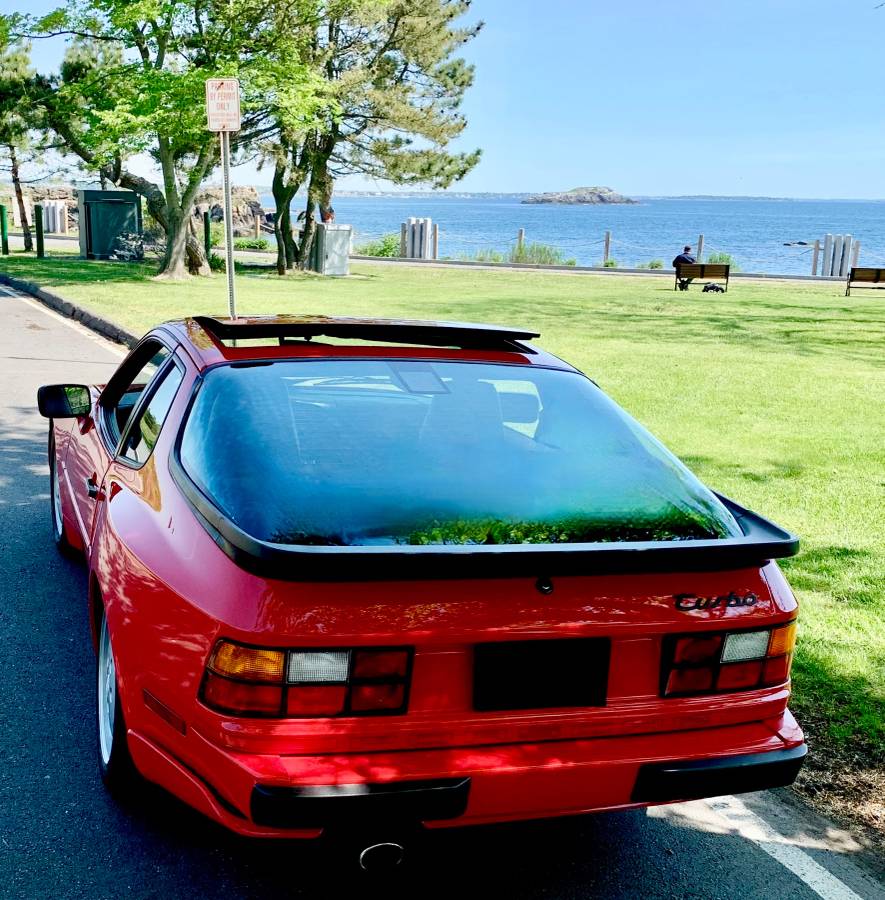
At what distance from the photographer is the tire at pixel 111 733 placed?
10.8 ft

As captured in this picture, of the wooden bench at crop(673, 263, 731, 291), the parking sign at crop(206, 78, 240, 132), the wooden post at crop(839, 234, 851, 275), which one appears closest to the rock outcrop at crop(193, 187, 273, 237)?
the wooden post at crop(839, 234, 851, 275)

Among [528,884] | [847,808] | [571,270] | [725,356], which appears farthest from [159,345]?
[571,270]

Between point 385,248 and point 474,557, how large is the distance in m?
40.1

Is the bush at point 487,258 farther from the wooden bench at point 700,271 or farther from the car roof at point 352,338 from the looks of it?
the car roof at point 352,338

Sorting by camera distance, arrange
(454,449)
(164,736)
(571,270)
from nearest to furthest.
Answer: (164,736) → (454,449) → (571,270)

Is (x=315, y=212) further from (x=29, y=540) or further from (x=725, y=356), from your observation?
(x=29, y=540)

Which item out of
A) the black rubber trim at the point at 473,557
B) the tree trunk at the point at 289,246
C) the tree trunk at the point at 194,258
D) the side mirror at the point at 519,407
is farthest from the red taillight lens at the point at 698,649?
the tree trunk at the point at 289,246

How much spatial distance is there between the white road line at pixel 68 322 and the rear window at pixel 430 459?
10.1m

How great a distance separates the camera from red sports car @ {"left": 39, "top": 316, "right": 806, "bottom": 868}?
2498 mm

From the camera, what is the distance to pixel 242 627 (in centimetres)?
249

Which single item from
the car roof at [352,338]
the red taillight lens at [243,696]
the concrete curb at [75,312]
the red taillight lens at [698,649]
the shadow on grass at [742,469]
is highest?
the car roof at [352,338]

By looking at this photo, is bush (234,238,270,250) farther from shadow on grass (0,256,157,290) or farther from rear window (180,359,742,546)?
rear window (180,359,742,546)

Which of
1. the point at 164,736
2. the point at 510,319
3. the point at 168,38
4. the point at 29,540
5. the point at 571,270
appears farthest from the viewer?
the point at 571,270

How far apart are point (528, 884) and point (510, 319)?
14.6 m
